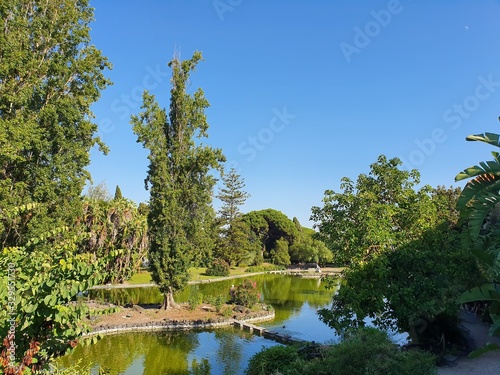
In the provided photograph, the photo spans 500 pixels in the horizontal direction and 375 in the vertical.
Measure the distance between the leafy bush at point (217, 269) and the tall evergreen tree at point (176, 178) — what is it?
18.0m

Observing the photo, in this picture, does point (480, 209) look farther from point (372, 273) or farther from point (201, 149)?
point (201, 149)

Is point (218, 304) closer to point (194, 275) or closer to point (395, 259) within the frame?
point (395, 259)

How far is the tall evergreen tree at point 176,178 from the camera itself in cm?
2064

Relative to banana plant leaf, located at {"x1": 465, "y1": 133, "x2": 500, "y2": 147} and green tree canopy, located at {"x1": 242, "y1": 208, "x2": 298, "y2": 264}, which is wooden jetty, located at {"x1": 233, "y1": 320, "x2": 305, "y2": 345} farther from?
green tree canopy, located at {"x1": 242, "y1": 208, "x2": 298, "y2": 264}

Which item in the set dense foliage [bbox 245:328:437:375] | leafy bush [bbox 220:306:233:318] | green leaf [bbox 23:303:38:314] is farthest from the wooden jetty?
green leaf [bbox 23:303:38:314]

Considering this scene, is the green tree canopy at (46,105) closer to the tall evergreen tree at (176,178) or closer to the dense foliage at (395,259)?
the tall evergreen tree at (176,178)

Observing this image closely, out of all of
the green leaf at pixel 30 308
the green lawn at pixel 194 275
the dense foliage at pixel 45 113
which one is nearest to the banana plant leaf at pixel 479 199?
the green leaf at pixel 30 308

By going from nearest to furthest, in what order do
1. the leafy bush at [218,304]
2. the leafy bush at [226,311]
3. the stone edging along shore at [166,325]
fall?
the stone edging along shore at [166,325], the leafy bush at [226,311], the leafy bush at [218,304]

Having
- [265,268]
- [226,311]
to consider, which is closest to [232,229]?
[265,268]

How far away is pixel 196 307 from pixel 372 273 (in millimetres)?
14218

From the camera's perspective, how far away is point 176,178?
70.5 feet

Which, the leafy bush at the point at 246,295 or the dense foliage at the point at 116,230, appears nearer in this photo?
the leafy bush at the point at 246,295

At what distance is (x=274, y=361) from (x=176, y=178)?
1439 cm

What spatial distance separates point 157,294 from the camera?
27000 millimetres
